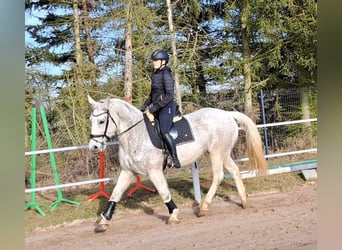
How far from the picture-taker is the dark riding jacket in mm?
2193

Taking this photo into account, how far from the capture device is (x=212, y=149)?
2.44 m

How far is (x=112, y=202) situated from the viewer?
7.41ft

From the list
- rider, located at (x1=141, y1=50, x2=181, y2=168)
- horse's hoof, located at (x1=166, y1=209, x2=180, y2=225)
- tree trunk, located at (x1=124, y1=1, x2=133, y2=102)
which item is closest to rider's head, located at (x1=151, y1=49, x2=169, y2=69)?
rider, located at (x1=141, y1=50, x2=181, y2=168)

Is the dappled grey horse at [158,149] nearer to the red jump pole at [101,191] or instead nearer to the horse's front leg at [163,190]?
the horse's front leg at [163,190]

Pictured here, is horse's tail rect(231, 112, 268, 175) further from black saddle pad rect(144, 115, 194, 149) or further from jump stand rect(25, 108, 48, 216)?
jump stand rect(25, 108, 48, 216)

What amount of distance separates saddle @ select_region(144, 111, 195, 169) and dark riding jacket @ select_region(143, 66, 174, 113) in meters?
0.10

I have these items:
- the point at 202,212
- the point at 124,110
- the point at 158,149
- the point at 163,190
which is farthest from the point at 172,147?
the point at 202,212

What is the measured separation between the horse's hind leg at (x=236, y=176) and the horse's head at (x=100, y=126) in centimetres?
82

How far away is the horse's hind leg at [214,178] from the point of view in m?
2.39

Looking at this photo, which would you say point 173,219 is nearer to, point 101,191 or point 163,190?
point 163,190

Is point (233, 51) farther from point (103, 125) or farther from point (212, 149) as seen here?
point (103, 125)

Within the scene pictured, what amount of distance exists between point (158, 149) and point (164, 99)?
12.5 inches
